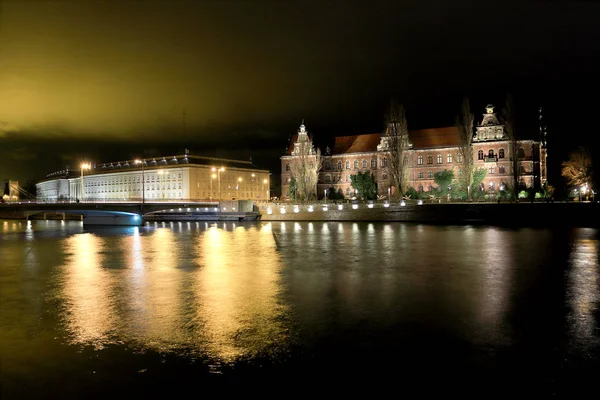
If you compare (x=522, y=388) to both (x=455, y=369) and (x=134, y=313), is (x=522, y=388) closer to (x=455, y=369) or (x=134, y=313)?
(x=455, y=369)

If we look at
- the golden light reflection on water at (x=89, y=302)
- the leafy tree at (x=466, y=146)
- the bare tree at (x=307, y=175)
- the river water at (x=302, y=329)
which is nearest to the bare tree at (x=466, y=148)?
the leafy tree at (x=466, y=146)

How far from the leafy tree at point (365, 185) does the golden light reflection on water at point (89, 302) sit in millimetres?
72215

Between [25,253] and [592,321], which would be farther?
[25,253]

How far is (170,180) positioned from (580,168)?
334ft

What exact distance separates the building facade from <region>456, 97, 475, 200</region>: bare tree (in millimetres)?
3552

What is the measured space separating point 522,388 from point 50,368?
7.59 meters

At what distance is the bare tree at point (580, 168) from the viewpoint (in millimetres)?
75800

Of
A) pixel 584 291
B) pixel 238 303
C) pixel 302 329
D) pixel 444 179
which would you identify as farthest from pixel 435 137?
pixel 302 329

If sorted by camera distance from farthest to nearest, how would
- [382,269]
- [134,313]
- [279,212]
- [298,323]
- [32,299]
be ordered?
[279,212] → [382,269] → [32,299] → [134,313] → [298,323]

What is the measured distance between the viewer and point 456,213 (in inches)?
2243

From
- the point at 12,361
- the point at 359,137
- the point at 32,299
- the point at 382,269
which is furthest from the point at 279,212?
the point at 12,361

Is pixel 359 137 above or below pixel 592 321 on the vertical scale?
above

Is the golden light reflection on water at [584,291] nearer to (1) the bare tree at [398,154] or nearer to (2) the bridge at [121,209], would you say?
(1) the bare tree at [398,154]

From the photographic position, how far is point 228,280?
56.8 feet
